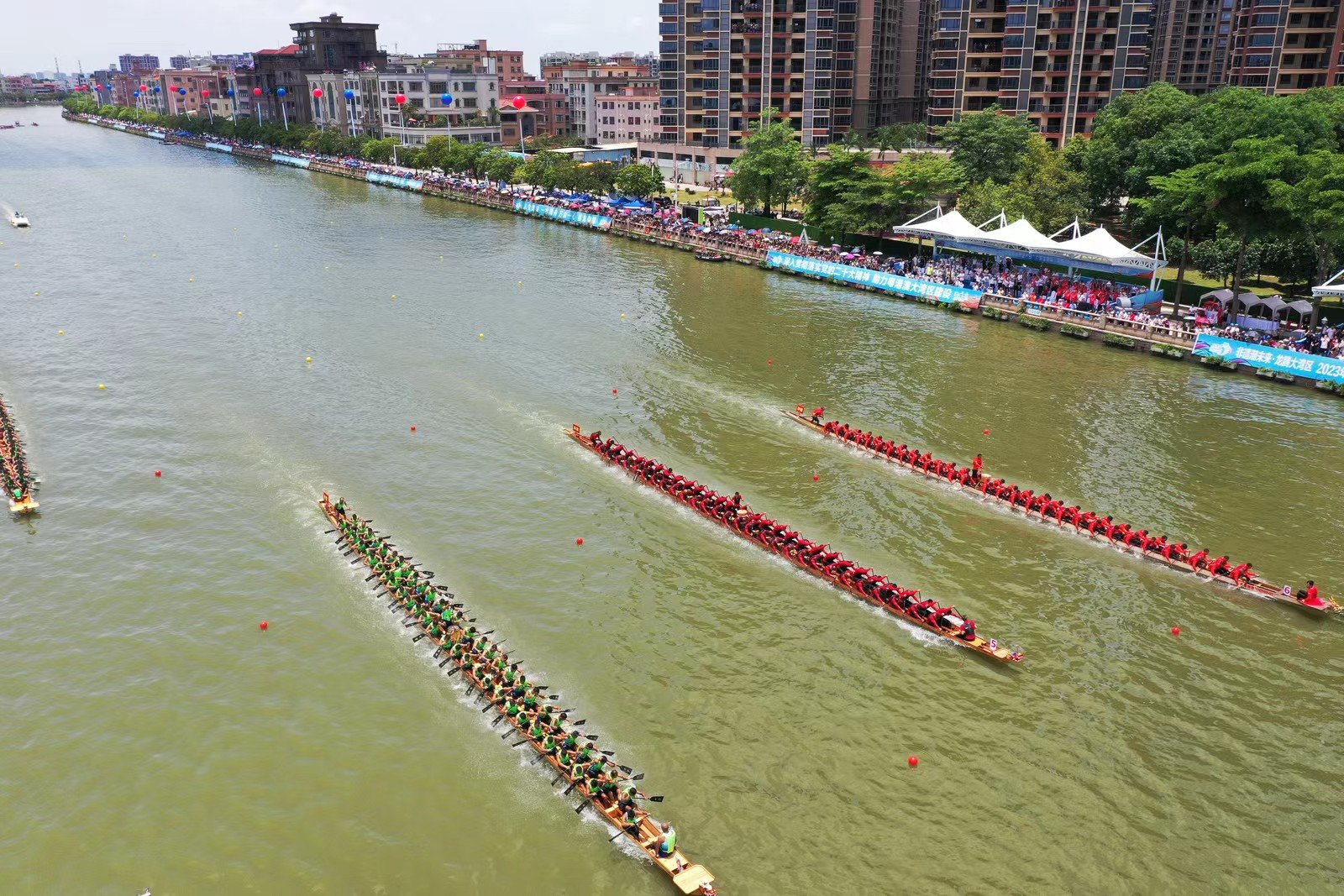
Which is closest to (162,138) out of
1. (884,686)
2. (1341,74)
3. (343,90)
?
(343,90)

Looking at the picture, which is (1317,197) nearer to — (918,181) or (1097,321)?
(1097,321)

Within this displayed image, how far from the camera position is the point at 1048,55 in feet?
293

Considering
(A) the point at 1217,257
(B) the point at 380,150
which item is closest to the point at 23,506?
(A) the point at 1217,257

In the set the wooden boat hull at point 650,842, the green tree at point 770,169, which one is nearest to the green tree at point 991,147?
the green tree at point 770,169

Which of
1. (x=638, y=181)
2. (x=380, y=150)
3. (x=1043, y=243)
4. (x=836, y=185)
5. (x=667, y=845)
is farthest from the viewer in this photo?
(x=380, y=150)

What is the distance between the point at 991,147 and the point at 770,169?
57.6 feet

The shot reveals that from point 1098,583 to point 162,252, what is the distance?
7456 centimetres

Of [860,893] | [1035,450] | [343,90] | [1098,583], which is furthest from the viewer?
[343,90]

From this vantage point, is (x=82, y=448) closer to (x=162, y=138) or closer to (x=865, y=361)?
(x=865, y=361)

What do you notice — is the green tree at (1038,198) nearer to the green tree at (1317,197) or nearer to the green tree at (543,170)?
the green tree at (1317,197)

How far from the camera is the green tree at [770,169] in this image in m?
75.9

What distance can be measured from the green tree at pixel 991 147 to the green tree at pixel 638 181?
29.5 m

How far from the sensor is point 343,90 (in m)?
158

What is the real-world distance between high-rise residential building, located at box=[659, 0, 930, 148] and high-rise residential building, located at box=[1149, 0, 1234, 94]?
49.1 meters
